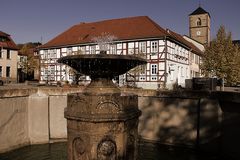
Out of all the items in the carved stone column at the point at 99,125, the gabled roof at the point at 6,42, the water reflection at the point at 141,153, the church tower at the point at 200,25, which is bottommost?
the water reflection at the point at 141,153

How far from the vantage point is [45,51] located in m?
41.7

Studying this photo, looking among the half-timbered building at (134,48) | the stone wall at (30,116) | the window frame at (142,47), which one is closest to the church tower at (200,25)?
the half-timbered building at (134,48)

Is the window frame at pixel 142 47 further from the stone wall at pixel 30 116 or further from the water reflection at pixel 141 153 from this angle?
the water reflection at pixel 141 153

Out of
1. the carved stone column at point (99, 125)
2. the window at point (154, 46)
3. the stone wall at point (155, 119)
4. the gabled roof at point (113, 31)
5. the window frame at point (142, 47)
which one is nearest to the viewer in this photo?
the carved stone column at point (99, 125)

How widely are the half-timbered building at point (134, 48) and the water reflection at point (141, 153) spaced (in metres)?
13.9

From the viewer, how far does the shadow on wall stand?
1585cm

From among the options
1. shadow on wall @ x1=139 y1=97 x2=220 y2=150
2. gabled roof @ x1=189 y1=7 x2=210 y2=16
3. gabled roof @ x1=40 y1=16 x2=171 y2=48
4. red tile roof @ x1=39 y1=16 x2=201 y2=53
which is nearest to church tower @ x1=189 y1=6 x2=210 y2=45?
gabled roof @ x1=189 y1=7 x2=210 y2=16

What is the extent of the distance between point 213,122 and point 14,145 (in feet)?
37.8

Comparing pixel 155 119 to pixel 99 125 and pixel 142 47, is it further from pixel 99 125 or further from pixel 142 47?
pixel 142 47

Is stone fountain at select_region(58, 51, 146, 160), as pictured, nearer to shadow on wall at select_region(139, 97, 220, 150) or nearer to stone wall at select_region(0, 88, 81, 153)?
shadow on wall at select_region(139, 97, 220, 150)

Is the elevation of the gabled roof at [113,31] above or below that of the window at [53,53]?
above

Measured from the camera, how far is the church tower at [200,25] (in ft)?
220

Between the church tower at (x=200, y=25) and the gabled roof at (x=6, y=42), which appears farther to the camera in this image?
the church tower at (x=200, y=25)

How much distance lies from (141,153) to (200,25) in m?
58.1
